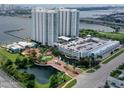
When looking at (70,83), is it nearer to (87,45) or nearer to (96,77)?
(96,77)

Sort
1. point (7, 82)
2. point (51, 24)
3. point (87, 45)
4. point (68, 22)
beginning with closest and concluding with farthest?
point (7, 82) → point (87, 45) → point (51, 24) → point (68, 22)

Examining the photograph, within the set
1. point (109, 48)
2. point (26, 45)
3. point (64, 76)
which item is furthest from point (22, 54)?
point (109, 48)

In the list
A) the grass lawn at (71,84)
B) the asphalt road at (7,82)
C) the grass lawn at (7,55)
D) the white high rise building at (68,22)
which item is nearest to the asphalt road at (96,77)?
the grass lawn at (71,84)

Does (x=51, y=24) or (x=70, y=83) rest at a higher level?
(x=51, y=24)

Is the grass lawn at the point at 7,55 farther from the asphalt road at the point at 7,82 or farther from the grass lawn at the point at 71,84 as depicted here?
the grass lawn at the point at 71,84

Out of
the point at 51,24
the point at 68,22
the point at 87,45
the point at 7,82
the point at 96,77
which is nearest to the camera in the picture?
the point at 7,82

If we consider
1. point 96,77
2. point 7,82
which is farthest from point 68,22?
point 7,82
